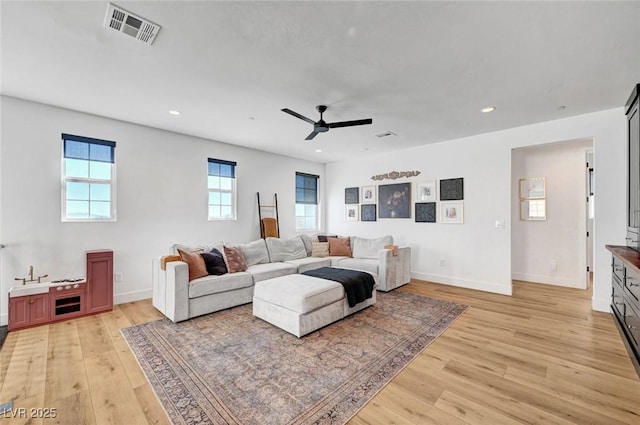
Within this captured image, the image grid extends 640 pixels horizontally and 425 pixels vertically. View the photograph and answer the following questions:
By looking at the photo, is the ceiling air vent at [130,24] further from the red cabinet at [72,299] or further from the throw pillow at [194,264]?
the red cabinet at [72,299]

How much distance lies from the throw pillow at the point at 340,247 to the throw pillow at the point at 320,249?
0.09m

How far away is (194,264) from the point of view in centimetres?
353

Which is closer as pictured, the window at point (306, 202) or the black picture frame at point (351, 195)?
the black picture frame at point (351, 195)

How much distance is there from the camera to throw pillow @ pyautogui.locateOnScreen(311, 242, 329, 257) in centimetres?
533

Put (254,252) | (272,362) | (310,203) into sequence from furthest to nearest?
(310,203), (254,252), (272,362)

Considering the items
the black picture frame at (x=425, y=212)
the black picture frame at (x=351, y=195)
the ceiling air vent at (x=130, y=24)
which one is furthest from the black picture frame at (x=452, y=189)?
the ceiling air vent at (x=130, y=24)

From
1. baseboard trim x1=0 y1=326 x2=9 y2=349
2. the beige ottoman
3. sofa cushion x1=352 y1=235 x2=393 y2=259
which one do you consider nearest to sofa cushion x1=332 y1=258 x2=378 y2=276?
sofa cushion x1=352 y1=235 x2=393 y2=259

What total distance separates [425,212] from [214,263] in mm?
3917

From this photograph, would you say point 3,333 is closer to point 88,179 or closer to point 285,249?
point 88,179

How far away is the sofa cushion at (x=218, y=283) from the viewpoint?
3371mm

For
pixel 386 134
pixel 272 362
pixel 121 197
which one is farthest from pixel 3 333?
pixel 386 134

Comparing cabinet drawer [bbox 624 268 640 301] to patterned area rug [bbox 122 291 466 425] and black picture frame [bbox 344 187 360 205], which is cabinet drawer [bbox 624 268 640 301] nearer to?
patterned area rug [bbox 122 291 466 425]

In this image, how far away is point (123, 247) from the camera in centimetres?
400

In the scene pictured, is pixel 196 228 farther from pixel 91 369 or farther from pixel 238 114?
pixel 91 369
